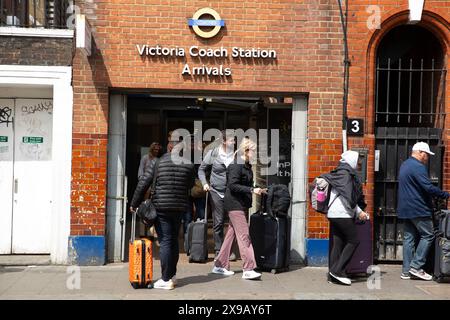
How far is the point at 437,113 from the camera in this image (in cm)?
928

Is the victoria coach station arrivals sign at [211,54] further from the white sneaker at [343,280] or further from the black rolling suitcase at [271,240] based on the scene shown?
the white sneaker at [343,280]

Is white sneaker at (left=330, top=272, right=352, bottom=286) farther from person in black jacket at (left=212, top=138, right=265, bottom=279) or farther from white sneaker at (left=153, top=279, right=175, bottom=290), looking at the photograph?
white sneaker at (left=153, top=279, right=175, bottom=290)

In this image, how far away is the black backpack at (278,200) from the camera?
8211 millimetres

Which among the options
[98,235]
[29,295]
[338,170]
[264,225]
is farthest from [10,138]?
[338,170]

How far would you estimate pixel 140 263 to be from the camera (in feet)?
24.1

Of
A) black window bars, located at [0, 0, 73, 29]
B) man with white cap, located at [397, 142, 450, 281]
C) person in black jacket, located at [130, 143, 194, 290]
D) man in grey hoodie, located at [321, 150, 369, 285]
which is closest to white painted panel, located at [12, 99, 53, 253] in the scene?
black window bars, located at [0, 0, 73, 29]

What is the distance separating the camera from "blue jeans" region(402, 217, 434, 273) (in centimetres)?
812

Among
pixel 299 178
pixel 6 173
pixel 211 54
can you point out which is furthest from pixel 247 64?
pixel 6 173

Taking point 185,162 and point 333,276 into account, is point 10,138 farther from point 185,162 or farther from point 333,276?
point 333,276

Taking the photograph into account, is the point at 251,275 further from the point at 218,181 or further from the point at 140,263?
the point at 218,181

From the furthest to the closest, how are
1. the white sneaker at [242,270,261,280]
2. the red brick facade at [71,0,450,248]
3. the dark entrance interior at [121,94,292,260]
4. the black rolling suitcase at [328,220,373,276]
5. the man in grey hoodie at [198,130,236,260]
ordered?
the dark entrance interior at [121,94,292,260]
the man in grey hoodie at [198,130,236,260]
the red brick facade at [71,0,450,248]
the black rolling suitcase at [328,220,373,276]
the white sneaker at [242,270,261,280]

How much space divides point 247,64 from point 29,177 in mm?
3650

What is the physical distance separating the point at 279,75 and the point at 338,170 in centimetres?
186

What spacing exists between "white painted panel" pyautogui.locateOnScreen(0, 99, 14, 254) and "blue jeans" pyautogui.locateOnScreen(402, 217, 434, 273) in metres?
5.70
